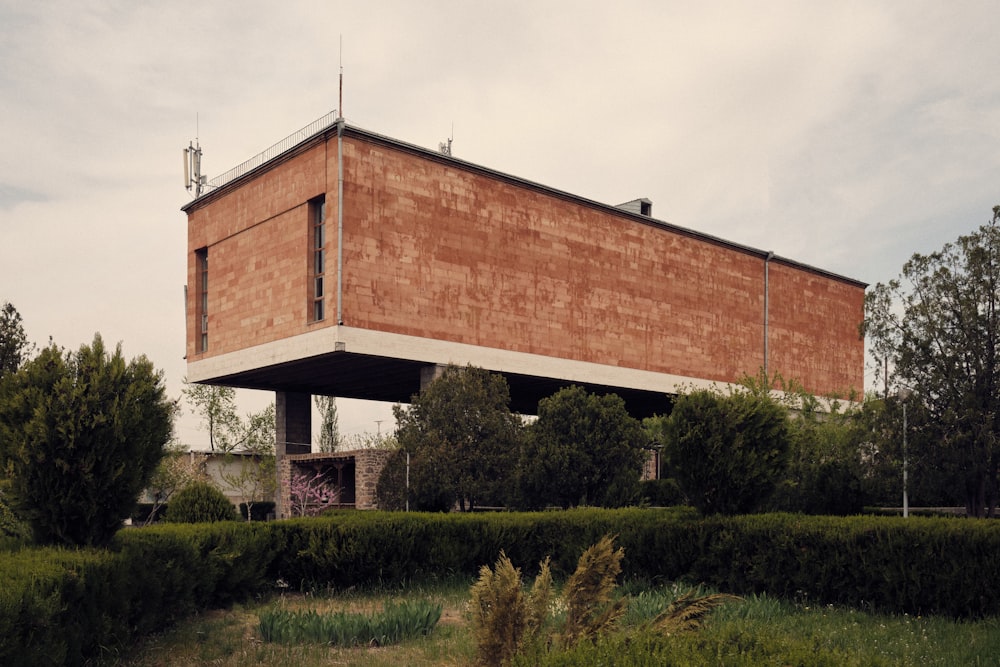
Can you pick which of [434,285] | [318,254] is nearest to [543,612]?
[434,285]

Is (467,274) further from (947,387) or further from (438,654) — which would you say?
(438,654)

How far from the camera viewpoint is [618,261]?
37.0 meters

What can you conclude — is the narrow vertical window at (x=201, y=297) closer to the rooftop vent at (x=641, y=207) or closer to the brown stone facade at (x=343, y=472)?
the brown stone facade at (x=343, y=472)

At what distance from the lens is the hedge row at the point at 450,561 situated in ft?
27.7

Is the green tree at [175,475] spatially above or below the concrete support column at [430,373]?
below

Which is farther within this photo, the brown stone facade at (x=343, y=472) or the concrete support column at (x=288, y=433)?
the concrete support column at (x=288, y=433)

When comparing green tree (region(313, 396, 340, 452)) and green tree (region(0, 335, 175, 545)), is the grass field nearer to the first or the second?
green tree (region(0, 335, 175, 545))

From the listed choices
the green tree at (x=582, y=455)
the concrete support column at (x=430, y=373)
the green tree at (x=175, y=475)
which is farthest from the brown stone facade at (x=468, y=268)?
the green tree at (x=175, y=475)

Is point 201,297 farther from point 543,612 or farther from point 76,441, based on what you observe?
point 543,612

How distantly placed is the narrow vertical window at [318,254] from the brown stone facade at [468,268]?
0.28 metres

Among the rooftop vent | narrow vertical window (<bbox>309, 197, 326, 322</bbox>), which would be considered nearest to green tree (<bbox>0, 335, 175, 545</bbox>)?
narrow vertical window (<bbox>309, 197, 326, 322</bbox>)

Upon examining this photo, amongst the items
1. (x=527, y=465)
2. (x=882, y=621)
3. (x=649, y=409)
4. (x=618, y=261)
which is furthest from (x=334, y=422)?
(x=882, y=621)

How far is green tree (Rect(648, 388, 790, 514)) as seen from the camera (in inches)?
553

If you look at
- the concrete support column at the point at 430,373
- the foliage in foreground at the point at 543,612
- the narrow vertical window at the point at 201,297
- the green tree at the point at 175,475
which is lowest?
the green tree at the point at 175,475
